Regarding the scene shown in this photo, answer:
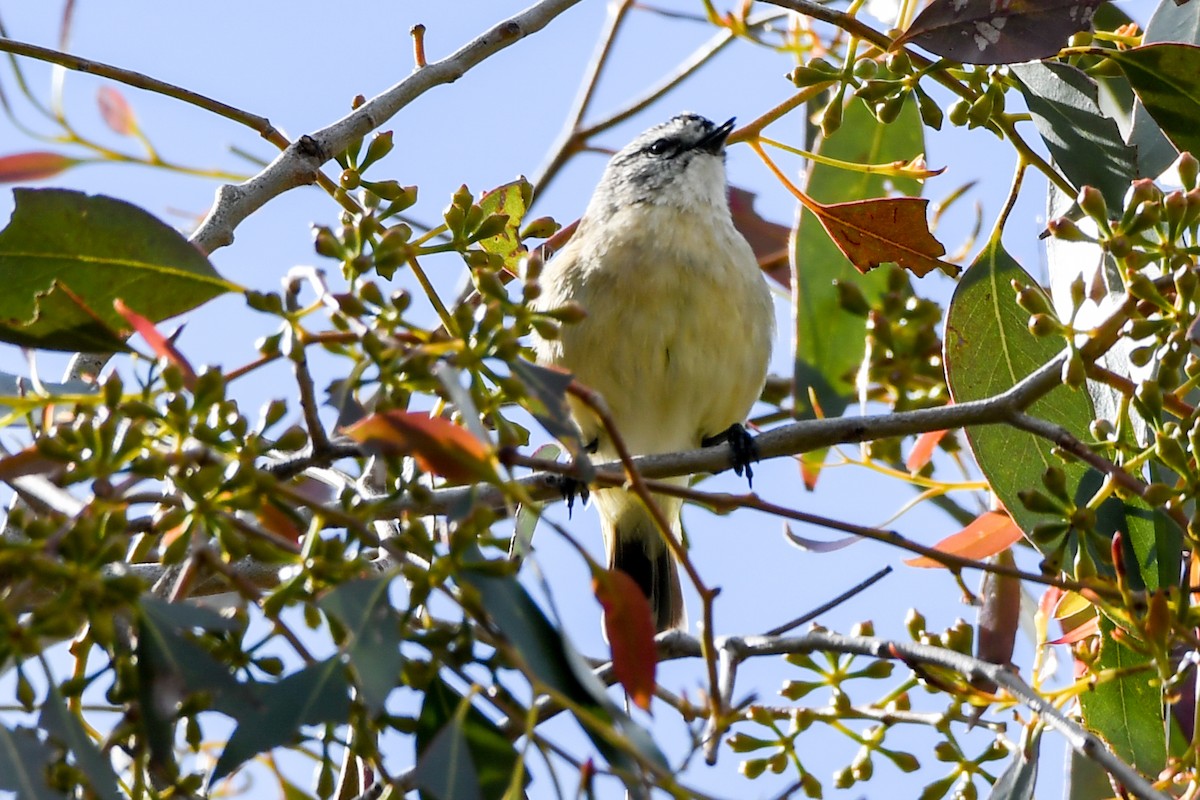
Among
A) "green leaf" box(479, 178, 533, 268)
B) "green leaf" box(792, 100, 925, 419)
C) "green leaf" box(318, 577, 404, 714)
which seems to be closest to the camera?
"green leaf" box(318, 577, 404, 714)

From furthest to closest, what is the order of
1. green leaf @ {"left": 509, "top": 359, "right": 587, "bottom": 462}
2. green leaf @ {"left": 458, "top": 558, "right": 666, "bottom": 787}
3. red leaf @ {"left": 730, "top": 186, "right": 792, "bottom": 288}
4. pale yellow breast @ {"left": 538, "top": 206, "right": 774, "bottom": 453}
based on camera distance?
red leaf @ {"left": 730, "top": 186, "right": 792, "bottom": 288}, pale yellow breast @ {"left": 538, "top": 206, "right": 774, "bottom": 453}, green leaf @ {"left": 509, "top": 359, "right": 587, "bottom": 462}, green leaf @ {"left": 458, "top": 558, "right": 666, "bottom": 787}

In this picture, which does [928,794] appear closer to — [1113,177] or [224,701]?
[1113,177]

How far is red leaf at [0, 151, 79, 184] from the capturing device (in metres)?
3.32

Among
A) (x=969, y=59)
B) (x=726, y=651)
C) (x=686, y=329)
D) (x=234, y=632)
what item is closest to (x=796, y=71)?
(x=969, y=59)

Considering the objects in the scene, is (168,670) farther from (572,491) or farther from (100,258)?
(572,491)

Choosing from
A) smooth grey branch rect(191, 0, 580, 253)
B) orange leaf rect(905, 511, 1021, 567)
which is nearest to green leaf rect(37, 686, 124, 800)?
smooth grey branch rect(191, 0, 580, 253)

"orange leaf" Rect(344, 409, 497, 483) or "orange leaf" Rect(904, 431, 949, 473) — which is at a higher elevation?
"orange leaf" Rect(904, 431, 949, 473)

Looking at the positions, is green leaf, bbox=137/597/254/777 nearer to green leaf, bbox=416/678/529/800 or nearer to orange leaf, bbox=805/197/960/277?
green leaf, bbox=416/678/529/800

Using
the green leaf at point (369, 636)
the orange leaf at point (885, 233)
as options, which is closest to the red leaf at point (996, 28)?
the orange leaf at point (885, 233)

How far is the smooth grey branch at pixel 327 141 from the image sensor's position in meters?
2.45

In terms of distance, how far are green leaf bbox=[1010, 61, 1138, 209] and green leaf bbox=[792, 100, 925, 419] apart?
0.84 m

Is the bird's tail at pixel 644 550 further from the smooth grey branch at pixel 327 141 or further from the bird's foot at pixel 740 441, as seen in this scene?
the smooth grey branch at pixel 327 141

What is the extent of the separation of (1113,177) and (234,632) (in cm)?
193

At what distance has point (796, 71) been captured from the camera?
8.11ft
